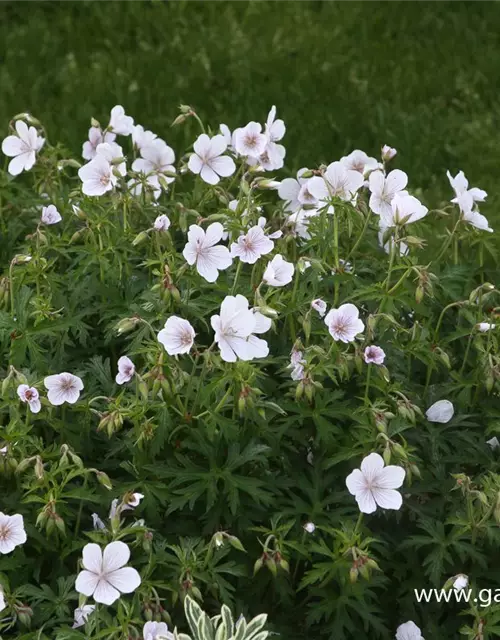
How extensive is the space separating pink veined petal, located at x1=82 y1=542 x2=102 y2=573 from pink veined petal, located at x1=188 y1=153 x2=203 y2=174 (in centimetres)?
111

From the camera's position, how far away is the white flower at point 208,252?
254 cm

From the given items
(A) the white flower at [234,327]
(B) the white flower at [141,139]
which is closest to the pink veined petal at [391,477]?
(A) the white flower at [234,327]

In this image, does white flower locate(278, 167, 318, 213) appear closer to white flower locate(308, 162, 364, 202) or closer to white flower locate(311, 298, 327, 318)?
white flower locate(308, 162, 364, 202)

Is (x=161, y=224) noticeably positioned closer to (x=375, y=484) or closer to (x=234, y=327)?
(x=234, y=327)

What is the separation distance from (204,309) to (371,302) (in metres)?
0.43

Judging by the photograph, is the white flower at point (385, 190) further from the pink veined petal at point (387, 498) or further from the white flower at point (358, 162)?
the pink veined petal at point (387, 498)

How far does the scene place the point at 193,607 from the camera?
90.0 inches

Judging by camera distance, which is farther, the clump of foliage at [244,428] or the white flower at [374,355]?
the white flower at [374,355]

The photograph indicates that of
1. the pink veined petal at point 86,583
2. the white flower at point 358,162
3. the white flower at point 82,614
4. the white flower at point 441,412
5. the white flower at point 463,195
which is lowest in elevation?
the white flower at point 441,412

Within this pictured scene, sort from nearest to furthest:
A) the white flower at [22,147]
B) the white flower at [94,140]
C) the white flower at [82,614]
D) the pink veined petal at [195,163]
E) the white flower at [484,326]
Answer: the white flower at [82,614], the white flower at [484,326], the pink veined petal at [195,163], the white flower at [22,147], the white flower at [94,140]

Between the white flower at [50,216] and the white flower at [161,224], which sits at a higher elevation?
the white flower at [161,224]

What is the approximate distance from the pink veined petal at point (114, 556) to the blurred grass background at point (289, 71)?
2866 millimetres

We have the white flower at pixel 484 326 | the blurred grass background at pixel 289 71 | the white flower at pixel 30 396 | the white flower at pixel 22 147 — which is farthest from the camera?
the blurred grass background at pixel 289 71

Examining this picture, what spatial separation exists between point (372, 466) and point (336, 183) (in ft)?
2.72
